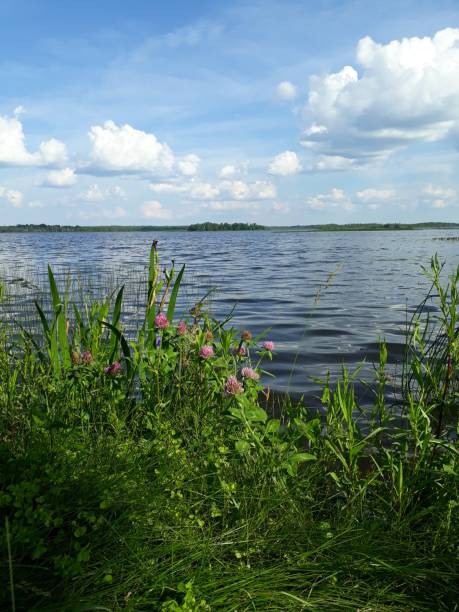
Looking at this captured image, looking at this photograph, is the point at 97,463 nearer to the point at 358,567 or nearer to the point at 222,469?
the point at 222,469

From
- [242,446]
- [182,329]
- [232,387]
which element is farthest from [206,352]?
[242,446]

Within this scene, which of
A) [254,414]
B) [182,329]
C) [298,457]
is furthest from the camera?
[182,329]

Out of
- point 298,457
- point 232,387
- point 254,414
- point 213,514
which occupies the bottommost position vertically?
point 213,514

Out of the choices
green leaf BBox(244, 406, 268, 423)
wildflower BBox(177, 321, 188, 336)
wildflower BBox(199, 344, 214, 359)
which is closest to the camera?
green leaf BBox(244, 406, 268, 423)

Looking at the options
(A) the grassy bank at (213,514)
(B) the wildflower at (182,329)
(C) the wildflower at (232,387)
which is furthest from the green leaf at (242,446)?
(B) the wildflower at (182,329)

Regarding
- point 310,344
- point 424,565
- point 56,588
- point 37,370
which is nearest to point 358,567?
point 424,565

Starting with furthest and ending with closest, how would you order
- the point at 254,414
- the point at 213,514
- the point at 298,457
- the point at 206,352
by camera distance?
the point at 206,352
the point at 254,414
the point at 298,457
the point at 213,514

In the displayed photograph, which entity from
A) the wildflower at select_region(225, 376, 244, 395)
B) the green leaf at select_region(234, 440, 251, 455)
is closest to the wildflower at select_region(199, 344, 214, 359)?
the wildflower at select_region(225, 376, 244, 395)

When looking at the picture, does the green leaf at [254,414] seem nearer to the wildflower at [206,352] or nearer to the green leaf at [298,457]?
the green leaf at [298,457]

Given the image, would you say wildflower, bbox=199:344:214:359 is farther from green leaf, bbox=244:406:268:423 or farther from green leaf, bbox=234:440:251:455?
green leaf, bbox=234:440:251:455

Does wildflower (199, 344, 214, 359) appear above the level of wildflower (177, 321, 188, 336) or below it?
below

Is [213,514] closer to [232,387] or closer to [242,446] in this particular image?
[242,446]

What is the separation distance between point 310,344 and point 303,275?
495 inches

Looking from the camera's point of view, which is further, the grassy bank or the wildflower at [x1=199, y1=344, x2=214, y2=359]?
the wildflower at [x1=199, y1=344, x2=214, y2=359]
